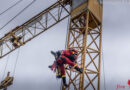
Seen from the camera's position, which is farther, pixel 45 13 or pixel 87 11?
pixel 45 13

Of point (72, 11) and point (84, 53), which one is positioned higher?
point (72, 11)

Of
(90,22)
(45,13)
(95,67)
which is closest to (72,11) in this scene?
(90,22)

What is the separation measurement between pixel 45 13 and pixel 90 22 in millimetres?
4497

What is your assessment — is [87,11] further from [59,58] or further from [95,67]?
[59,58]

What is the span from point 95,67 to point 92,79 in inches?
36.0

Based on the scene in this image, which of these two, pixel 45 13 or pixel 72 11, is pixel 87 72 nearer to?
pixel 72 11

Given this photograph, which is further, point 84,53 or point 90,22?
point 90,22

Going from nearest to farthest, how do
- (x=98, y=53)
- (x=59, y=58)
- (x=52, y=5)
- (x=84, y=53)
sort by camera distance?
(x=59, y=58) < (x=84, y=53) < (x=98, y=53) < (x=52, y=5)

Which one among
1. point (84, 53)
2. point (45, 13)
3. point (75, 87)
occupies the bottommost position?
point (75, 87)

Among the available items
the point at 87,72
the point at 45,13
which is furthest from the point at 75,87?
the point at 45,13

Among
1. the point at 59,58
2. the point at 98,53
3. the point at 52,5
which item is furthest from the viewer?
the point at 52,5

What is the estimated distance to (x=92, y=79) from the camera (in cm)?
1705

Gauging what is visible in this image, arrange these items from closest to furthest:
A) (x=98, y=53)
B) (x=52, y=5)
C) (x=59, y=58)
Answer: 1. (x=59, y=58)
2. (x=98, y=53)
3. (x=52, y=5)

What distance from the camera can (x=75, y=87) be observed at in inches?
661
